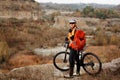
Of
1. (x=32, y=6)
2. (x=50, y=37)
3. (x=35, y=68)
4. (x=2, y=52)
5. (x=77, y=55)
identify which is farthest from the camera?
(x=32, y=6)

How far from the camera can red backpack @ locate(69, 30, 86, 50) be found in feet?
32.3

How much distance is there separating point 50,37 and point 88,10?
36.3m

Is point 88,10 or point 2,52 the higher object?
point 2,52

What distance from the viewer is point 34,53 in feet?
82.7

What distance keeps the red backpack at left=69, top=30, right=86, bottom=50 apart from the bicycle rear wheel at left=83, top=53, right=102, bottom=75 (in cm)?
39

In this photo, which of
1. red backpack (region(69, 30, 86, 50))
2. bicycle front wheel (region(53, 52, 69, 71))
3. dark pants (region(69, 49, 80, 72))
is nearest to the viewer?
red backpack (region(69, 30, 86, 50))

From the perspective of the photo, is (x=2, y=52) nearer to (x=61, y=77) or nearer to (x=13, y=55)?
(x=13, y=55)

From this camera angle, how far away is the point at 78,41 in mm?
9906

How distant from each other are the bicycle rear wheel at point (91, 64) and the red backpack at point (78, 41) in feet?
1.28

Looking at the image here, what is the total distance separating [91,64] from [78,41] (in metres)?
0.77

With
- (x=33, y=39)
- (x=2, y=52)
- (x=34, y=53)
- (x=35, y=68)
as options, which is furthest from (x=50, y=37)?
(x=35, y=68)

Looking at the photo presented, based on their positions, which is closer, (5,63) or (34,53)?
(5,63)

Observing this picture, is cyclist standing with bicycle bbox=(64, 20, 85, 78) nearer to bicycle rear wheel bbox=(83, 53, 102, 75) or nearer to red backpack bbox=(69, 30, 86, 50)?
red backpack bbox=(69, 30, 86, 50)

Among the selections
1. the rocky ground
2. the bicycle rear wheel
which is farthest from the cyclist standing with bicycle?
the rocky ground
